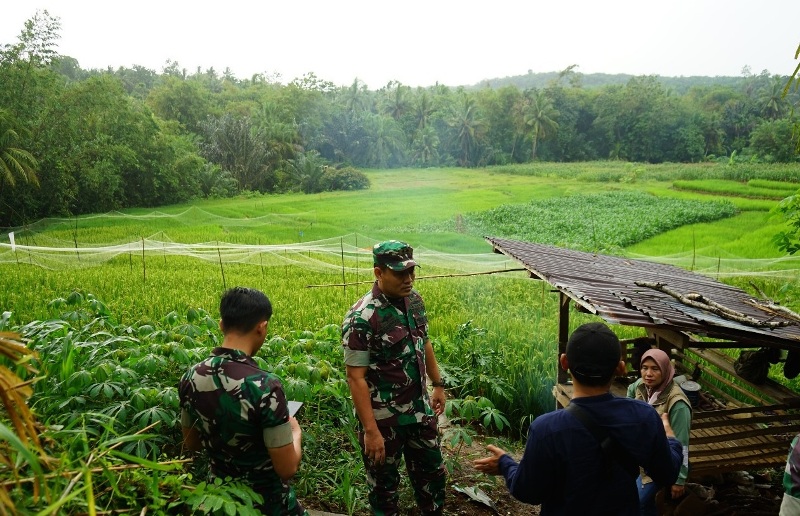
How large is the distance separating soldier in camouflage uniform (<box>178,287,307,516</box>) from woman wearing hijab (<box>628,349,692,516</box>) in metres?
1.30

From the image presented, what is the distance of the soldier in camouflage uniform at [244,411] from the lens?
142 centimetres

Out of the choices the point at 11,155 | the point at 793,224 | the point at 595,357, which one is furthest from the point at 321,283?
the point at 595,357

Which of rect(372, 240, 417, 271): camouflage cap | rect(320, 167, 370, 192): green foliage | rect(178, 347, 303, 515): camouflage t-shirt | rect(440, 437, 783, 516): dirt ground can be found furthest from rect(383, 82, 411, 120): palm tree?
rect(178, 347, 303, 515): camouflage t-shirt

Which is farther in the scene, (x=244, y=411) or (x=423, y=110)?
(x=423, y=110)

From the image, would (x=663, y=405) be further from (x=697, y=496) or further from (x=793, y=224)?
(x=793, y=224)

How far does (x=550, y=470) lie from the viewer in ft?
4.38

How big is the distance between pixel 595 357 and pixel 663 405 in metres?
0.94

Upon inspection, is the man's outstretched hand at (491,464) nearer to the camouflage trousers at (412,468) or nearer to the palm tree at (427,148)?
the camouflage trousers at (412,468)

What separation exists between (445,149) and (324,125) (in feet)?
12.5

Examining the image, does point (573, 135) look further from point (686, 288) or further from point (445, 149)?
point (686, 288)

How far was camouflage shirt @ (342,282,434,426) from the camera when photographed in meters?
1.97

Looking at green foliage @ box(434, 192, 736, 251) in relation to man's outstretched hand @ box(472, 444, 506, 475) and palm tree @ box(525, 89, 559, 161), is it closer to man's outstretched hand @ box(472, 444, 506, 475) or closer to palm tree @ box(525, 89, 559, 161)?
palm tree @ box(525, 89, 559, 161)

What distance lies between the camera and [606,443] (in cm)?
131

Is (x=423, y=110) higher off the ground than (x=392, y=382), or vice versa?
(x=423, y=110)
